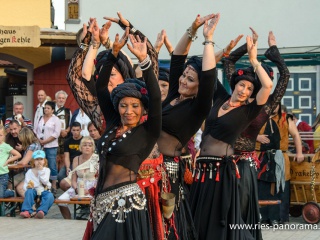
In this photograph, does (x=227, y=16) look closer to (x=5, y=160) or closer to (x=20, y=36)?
(x=20, y=36)

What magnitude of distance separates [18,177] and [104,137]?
23.1 ft

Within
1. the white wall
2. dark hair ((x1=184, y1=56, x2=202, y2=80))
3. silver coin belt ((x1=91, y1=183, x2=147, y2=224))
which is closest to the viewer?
silver coin belt ((x1=91, y1=183, x2=147, y2=224))

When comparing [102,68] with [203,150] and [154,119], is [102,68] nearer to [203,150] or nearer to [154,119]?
[154,119]

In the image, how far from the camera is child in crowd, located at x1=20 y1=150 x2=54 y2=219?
1199cm

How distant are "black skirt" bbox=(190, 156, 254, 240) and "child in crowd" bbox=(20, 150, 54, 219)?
13.8ft

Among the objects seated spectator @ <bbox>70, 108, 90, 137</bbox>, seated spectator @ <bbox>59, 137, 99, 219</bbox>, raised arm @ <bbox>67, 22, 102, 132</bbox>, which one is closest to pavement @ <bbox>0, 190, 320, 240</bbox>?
seated spectator @ <bbox>59, 137, 99, 219</bbox>

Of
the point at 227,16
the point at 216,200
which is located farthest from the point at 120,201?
the point at 227,16

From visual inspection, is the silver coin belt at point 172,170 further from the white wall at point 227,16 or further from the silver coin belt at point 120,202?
the white wall at point 227,16

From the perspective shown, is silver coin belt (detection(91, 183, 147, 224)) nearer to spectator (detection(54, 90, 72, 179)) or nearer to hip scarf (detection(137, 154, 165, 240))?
hip scarf (detection(137, 154, 165, 240))

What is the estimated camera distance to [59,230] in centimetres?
1084

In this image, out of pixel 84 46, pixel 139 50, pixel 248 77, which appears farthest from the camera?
pixel 248 77

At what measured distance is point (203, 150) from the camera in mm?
8234

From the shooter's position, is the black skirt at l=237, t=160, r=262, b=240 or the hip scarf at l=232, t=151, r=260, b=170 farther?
the hip scarf at l=232, t=151, r=260, b=170

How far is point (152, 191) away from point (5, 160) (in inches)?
265
